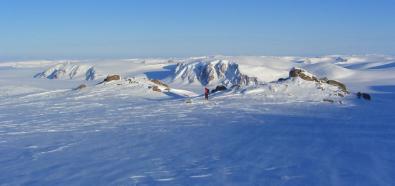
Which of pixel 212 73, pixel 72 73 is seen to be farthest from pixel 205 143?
pixel 72 73

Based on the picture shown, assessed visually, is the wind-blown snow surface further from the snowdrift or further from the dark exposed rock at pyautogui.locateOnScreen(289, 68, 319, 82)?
the snowdrift

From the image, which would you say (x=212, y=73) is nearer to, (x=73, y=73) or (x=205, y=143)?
(x=73, y=73)

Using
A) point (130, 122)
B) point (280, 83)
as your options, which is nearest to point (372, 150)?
point (130, 122)

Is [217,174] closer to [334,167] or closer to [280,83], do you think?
[334,167]

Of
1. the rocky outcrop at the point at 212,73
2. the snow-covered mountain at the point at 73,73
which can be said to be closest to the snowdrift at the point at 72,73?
the snow-covered mountain at the point at 73,73

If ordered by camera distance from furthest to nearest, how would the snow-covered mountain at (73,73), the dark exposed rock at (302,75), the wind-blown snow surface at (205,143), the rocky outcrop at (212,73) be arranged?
the snow-covered mountain at (73,73) < the rocky outcrop at (212,73) < the dark exposed rock at (302,75) < the wind-blown snow surface at (205,143)

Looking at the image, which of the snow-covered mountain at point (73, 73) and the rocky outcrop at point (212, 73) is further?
the snow-covered mountain at point (73, 73)

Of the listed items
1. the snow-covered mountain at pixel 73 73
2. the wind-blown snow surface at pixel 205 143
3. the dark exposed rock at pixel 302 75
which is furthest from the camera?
the snow-covered mountain at pixel 73 73

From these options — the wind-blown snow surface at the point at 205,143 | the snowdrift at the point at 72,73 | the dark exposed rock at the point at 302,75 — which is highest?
the dark exposed rock at the point at 302,75

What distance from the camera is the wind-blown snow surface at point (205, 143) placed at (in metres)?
10.7

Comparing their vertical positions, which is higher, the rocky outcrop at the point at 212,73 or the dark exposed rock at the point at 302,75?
the dark exposed rock at the point at 302,75

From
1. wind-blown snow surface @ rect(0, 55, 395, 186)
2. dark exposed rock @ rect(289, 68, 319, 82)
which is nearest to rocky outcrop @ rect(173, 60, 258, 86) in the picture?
dark exposed rock @ rect(289, 68, 319, 82)

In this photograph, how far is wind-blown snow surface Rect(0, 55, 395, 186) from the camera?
10711mm

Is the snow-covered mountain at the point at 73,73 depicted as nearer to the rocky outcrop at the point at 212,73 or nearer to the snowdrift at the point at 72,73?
the snowdrift at the point at 72,73
